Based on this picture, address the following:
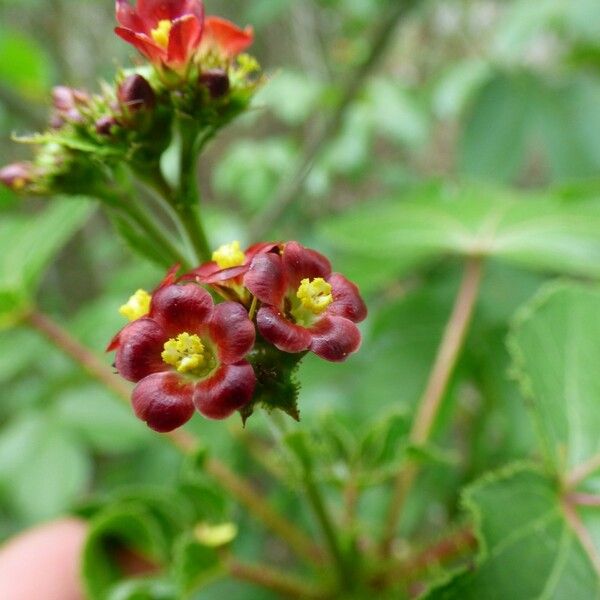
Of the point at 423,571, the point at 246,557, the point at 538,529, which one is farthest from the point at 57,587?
the point at 538,529

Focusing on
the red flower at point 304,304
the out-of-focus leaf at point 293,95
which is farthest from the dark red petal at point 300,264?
the out-of-focus leaf at point 293,95

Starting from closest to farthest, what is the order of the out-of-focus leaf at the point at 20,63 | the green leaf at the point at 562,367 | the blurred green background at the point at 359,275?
1. the green leaf at the point at 562,367
2. the blurred green background at the point at 359,275
3. the out-of-focus leaf at the point at 20,63

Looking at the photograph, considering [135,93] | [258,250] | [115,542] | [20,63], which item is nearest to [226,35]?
[135,93]

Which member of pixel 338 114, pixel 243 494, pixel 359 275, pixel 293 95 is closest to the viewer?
pixel 243 494

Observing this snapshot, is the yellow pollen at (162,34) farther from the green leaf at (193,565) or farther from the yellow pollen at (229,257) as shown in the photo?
the green leaf at (193,565)

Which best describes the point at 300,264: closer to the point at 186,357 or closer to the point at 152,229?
the point at 186,357

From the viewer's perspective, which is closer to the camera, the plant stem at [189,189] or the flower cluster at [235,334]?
the flower cluster at [235,334]

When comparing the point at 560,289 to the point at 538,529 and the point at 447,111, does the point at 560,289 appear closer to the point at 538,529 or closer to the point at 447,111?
the point at 538,529
